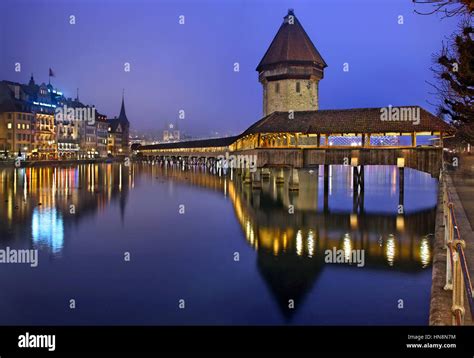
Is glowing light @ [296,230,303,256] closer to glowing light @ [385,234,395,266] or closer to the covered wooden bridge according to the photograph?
glowing light @ [385,234,395,266]

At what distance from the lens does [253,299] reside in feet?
34.9

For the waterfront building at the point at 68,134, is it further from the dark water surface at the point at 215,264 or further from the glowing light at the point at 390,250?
the glowing light at the point at 390,250

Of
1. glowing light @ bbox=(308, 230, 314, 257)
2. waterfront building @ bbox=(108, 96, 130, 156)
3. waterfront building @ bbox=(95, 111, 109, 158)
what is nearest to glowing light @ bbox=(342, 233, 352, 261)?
glowing light @ bbox=(308, 230, 314, 257)

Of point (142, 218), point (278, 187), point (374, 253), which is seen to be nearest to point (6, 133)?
point (278, 187)

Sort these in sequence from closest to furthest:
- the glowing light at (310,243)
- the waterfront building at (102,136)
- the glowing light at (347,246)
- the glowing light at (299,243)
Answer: the glowing light at (347,246) < the glowing light at (310,243) < the glowing light at (299,243) < the waterfront building at (102,136)

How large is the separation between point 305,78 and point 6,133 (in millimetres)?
49472

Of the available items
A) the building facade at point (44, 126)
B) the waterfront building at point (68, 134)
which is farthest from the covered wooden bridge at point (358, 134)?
the waterfront building at point (68, 134)

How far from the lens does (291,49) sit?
52094 mm

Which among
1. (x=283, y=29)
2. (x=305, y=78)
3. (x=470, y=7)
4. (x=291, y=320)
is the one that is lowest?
(x=291, y=320)

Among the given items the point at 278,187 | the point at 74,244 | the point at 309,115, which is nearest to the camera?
the point at 74,244

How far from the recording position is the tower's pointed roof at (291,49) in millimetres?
51469

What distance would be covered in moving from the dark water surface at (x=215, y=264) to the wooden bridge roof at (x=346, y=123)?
4484mm

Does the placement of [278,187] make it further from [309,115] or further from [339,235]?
[339,235]
